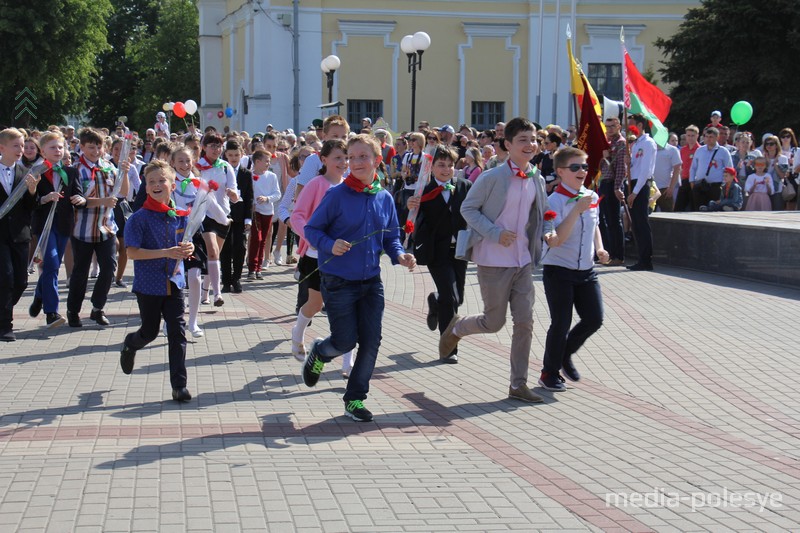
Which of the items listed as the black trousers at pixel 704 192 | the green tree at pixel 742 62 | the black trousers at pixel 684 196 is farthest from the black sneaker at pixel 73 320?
the green tree at pixel 742 62

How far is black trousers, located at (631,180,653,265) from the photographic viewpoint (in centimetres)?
1534

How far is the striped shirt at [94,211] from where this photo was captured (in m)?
11.0

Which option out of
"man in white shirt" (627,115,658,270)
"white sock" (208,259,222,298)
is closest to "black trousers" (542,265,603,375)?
"white sock" (208,259,222,298)

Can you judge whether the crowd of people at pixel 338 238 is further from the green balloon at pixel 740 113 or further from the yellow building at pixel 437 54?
the yellow building at pixel 437 54

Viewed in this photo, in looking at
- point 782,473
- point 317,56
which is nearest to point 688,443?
point 782,473

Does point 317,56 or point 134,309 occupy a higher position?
point 317,56

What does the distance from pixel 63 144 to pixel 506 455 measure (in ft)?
20.8

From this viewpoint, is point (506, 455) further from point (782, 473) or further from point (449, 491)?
point (782, 473)

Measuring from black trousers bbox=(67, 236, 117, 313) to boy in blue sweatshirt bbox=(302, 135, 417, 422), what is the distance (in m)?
4.45

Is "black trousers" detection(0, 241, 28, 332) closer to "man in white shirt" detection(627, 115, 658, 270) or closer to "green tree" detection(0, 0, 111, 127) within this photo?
"man in white shirt" detection(627, 115, 658, 270)

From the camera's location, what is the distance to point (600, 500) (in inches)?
225

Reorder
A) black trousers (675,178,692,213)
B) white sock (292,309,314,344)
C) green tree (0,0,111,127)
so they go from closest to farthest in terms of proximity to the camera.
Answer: white sock (292,309,314,344) → black trousers (675,178,692,213) → green tree (0,0,111,127)

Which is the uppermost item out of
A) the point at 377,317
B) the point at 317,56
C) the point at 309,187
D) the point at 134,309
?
the point at 317,56

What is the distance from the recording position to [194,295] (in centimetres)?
1038
